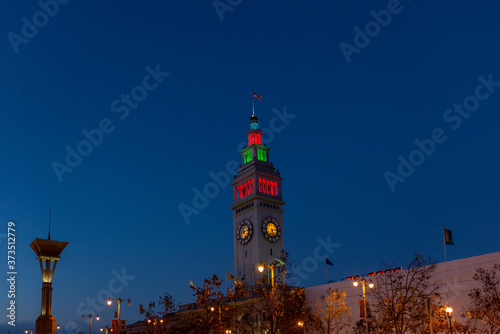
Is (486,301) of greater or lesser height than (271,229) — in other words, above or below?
below

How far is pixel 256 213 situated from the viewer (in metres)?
92.3

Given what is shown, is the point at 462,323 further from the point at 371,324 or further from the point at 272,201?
the point at 272,201

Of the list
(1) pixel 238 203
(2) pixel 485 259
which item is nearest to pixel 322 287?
(2) pixel 485 259

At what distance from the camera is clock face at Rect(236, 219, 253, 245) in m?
92.3

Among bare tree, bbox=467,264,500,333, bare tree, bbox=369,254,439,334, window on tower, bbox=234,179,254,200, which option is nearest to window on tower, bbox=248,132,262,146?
window on tower, bbox=234,179,254,200

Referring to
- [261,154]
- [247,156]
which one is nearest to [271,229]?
[261,154]

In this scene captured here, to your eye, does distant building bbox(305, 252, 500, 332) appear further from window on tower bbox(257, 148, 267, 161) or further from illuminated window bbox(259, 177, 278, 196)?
window on tower bbox(257, 148, 267, 161)

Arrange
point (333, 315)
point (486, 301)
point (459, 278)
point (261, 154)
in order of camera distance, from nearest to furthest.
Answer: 1. point (486, 301)
2. point (333, 315)
3. point (459, 278)
4. point (261, 154)

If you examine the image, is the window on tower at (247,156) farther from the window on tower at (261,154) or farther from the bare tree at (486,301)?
the bare tree at (486,301)

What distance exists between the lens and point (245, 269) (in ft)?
303

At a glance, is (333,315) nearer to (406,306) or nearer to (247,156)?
(406,306)

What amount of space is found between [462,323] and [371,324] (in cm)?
933

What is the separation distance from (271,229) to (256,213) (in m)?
4.05

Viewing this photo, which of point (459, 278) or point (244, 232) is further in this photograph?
point (244, 232)
